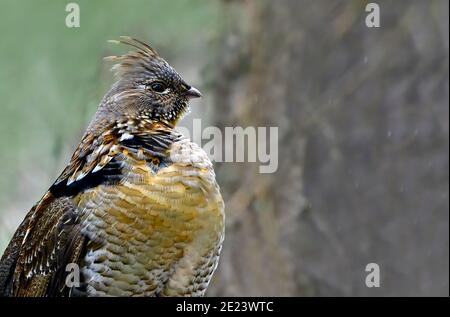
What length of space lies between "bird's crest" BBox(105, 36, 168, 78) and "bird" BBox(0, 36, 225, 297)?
7 centimetres

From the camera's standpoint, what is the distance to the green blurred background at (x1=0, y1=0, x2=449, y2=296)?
21.3 ft

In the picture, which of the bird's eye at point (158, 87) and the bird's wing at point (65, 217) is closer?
the bird's wing at point (65, 217)

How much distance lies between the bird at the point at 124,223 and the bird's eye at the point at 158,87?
0.50 feet

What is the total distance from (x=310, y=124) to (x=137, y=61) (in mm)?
2310

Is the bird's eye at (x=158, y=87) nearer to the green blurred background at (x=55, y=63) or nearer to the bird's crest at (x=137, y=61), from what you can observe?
the bird's crest at (x=137, y=61)

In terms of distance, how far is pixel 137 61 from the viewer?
4590mm

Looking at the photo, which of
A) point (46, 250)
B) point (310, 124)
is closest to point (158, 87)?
point (46, 250)

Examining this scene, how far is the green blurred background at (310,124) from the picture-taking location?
6484mm

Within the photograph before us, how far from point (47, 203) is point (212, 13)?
301 centimetres

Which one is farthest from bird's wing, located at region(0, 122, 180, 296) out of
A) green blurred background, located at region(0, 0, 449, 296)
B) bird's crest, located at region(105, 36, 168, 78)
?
green blurred background, located at region(0, 0, 449, 296)

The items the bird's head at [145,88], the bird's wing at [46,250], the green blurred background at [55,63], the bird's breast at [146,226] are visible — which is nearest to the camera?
the bird's breast at [146,226]

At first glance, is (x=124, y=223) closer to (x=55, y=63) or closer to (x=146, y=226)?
(x=146, y=226)

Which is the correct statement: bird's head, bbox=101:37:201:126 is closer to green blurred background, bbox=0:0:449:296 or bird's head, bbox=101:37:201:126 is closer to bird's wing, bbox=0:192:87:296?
bird's wing, bbox=0:192:87:296

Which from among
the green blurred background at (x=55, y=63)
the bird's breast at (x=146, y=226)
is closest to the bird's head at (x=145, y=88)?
the bird's breast at (x=146, y=226)
